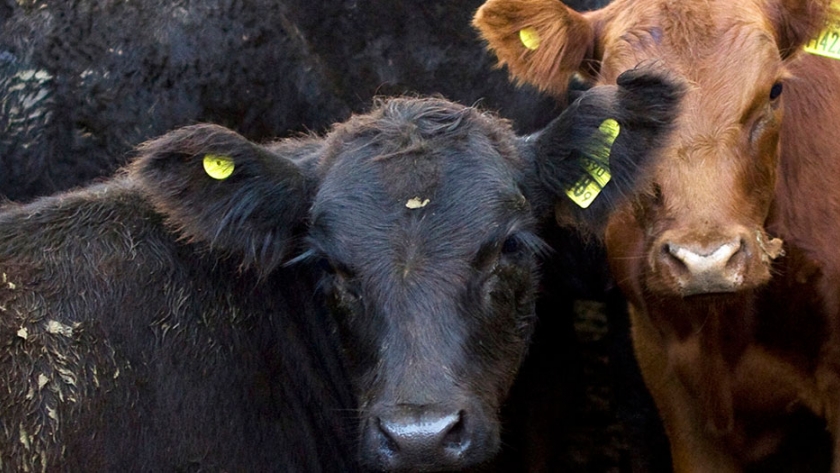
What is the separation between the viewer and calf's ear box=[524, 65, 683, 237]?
4.58 m

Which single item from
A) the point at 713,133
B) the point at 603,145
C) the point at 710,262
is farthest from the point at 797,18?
the point at 710,262

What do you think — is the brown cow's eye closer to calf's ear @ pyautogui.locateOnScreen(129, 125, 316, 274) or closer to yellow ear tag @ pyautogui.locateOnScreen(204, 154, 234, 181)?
calf's ear @ pyautogui.locateOnScreen(129, 125, 316, 274)

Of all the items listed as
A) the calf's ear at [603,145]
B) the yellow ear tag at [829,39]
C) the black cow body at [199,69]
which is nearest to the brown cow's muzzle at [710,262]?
the calf's ear at [603,145]

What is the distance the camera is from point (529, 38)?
5762 millimetres

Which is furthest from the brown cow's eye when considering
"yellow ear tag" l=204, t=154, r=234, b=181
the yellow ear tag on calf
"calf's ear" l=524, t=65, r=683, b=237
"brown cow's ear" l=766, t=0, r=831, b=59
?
"yellow ear tag" l=204, t=154, r=234, b=181

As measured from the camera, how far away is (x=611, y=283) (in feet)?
22.9

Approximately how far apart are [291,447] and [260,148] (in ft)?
3.97

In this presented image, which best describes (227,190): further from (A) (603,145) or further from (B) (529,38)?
(B) (529,38)

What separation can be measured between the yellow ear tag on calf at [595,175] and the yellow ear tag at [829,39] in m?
1.23

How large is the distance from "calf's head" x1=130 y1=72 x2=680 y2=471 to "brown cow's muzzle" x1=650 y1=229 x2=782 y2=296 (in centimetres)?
34

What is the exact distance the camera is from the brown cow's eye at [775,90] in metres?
4.94

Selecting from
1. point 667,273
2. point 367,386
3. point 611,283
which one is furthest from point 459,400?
point 611,283

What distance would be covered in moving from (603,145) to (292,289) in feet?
4.66

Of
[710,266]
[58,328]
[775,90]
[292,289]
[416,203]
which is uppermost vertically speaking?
[416,203]
